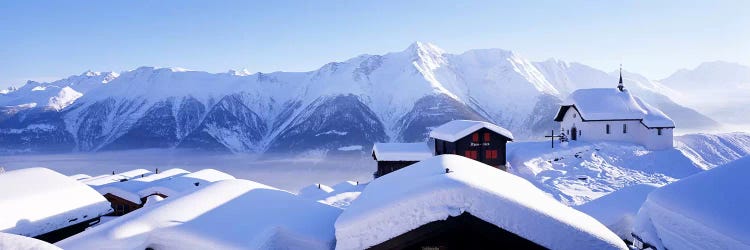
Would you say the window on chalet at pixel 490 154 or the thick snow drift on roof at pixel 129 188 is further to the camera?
the window on chalet at pixel 490 154

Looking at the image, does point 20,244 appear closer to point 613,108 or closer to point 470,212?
point 470,212

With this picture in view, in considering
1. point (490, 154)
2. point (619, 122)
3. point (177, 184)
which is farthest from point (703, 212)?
point (619, 122)

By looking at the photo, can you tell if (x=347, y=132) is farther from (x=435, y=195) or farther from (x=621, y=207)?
(x=435, y=195)

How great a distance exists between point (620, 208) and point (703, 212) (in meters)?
11.8

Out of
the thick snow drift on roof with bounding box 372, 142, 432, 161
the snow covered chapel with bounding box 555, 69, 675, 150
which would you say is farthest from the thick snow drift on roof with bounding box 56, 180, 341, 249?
the snow covered chapel with bounding box 555, 69, 675, 150

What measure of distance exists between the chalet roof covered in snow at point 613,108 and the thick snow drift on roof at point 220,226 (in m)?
42.6

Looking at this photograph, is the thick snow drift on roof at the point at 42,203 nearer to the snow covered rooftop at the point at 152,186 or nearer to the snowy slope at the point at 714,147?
the snow covered rooftop at the point at 152,186

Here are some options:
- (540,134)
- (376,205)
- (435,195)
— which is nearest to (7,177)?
(376,205)

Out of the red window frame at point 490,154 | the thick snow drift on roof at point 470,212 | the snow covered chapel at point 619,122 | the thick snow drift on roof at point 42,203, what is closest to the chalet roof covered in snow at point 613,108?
the snow covered chapel at point 619,122

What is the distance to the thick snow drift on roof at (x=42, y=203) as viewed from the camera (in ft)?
53.8

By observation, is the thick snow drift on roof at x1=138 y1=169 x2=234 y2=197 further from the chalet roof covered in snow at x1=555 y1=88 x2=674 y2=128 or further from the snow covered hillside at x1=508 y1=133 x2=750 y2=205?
the chalet roof covered in snow at x1=555 y1=88 x2=674 y2=128

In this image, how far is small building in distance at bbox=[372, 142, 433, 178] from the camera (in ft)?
143

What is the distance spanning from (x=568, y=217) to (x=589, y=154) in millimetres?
39253

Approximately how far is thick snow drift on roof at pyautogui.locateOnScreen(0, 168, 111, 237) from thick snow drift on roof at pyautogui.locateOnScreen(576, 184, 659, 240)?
2277 cm
